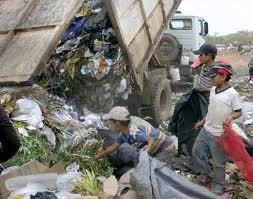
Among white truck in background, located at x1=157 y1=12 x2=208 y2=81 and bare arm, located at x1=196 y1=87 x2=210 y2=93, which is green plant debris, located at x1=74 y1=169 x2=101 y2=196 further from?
white truck in background, located at x1=157 y1=12 x2=208 y2=81

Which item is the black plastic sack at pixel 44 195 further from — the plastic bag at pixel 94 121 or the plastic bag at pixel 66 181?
the plastic bag at pixel 94 121

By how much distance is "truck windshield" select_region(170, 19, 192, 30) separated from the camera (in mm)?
12199

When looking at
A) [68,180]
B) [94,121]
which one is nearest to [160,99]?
[94,121]

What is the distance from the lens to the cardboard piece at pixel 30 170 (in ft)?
13.3

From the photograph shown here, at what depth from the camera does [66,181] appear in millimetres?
4262

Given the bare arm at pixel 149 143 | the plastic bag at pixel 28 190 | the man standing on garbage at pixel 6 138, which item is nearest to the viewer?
the man standing on garbage at pixel 6 138

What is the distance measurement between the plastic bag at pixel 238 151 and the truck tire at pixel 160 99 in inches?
135

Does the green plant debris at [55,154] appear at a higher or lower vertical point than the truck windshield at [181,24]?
higher

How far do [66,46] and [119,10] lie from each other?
0.87 metres

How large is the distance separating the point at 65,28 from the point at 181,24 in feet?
23.4

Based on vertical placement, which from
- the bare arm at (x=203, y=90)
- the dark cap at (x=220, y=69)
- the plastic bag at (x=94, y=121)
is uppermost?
the dark cap at (x=220, y=69)

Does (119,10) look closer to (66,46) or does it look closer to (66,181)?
(66,46)

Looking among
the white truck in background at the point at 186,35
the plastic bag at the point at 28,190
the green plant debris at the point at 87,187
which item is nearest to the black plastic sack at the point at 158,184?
the green plant debris at the point at 87,187

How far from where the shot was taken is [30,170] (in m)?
4.27
